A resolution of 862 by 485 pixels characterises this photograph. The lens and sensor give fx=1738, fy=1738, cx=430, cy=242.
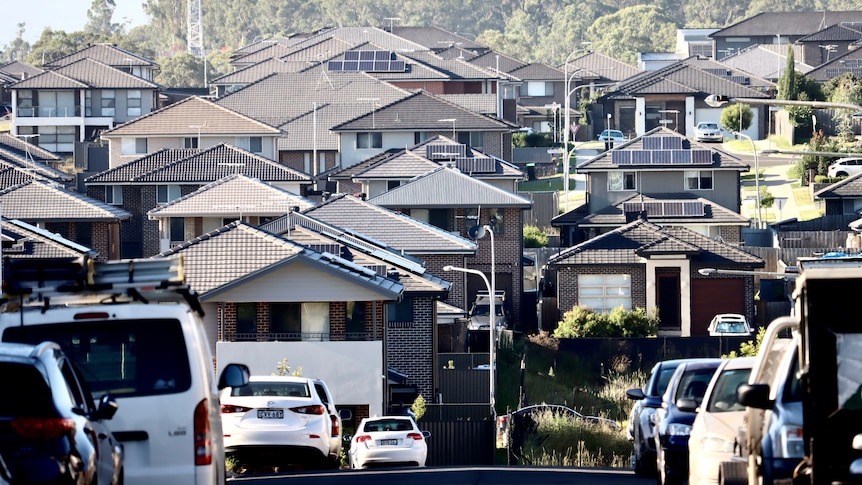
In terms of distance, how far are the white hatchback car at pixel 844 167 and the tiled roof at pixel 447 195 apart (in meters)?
25.8

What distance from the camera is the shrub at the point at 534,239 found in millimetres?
81219

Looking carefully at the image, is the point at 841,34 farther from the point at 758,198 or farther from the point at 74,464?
the point at 74,464

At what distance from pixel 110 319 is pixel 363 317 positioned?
2897 cm

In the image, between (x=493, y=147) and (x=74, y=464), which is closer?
(x=74, y=464)

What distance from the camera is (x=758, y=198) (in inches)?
3167

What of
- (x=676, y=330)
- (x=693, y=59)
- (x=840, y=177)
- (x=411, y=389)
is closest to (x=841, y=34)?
(x=693, y=59)

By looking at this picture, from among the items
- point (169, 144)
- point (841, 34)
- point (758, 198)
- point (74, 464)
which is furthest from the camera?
point (841, 34)

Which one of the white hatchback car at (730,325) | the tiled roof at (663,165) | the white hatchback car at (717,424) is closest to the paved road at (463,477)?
the white hatchback car at (717,424)

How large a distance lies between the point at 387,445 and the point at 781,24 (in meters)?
127

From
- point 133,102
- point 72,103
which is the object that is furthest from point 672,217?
point 72,103

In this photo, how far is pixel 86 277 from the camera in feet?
42.1

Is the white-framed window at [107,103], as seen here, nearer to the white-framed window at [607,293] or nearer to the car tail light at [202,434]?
the white-framed window at [607,293]

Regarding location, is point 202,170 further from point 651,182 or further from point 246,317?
point 246,317

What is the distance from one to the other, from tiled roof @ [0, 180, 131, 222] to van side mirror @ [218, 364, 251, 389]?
182 feet
